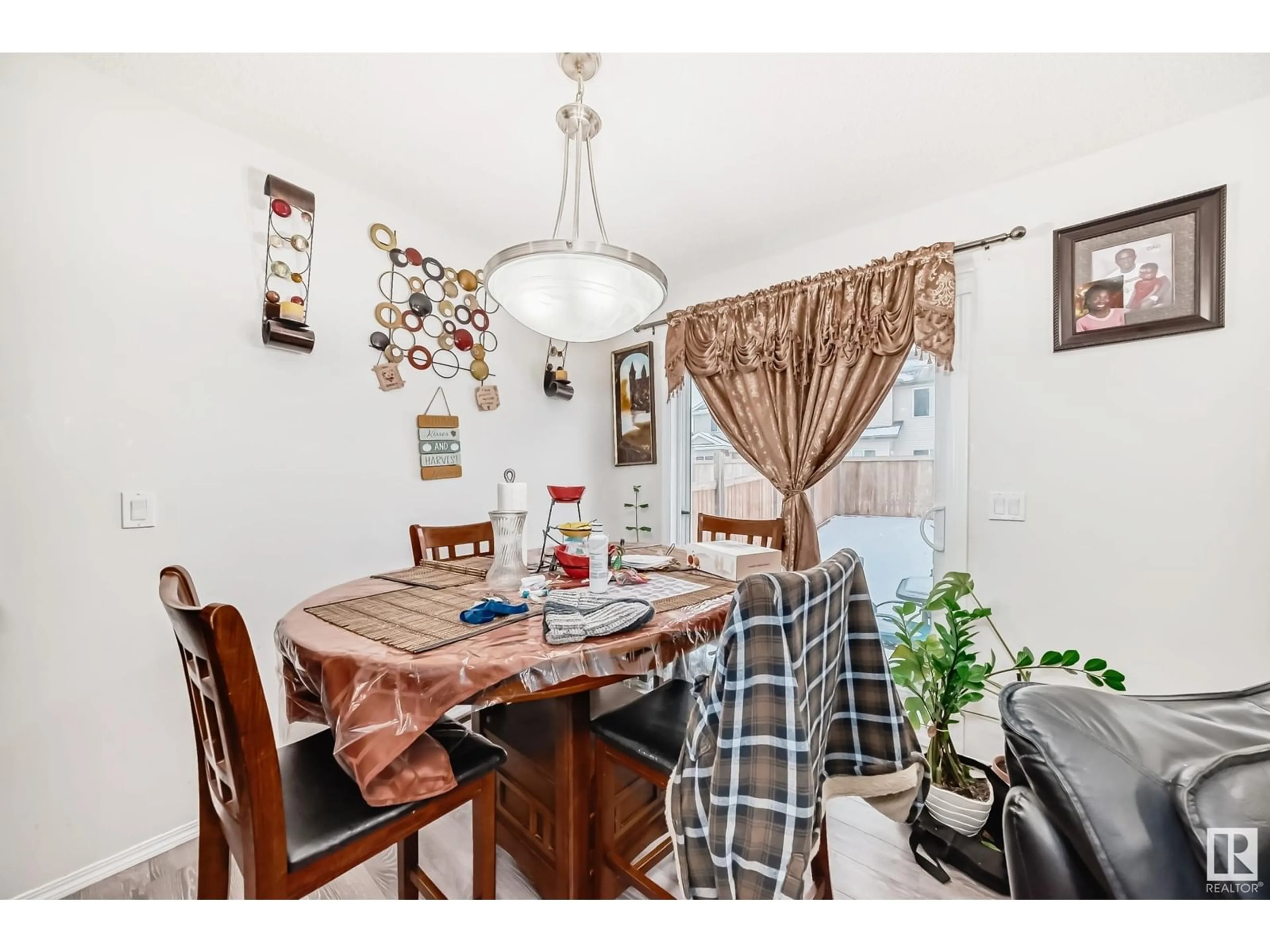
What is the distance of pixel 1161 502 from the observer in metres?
1.66

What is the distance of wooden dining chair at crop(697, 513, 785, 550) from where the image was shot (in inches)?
81.4

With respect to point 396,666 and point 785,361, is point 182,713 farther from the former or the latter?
point 785,361

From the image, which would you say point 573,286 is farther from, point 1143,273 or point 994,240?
point 1143,273

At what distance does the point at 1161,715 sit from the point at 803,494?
180cm

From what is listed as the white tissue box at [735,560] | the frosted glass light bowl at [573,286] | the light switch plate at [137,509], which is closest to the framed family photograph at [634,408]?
the white tissue box at [735,560]

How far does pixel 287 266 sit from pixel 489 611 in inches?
64.1

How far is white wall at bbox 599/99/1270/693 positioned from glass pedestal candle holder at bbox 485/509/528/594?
1.84 m

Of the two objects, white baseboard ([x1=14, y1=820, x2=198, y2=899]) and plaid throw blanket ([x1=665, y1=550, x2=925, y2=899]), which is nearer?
plaid throw blanket ([x1=665, y1=550, x2=925, y2=899])

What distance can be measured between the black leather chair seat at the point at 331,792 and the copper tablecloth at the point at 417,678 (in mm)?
68

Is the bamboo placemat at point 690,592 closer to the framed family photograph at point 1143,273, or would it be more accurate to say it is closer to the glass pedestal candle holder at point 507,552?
the glass pedestal candle holder at point 507,552

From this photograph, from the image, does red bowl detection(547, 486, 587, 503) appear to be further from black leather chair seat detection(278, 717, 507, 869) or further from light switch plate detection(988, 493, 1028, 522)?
light switch plate detection(988, 493, 1028, 522)

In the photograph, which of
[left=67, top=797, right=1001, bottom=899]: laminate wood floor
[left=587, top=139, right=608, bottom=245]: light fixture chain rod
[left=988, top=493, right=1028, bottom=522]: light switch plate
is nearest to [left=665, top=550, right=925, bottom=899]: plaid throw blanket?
[left=67, top=797, right=1001, bottom=899]: laminate wood floor

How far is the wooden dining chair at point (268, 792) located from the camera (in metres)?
0.77

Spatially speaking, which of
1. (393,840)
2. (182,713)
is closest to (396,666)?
(393,840)
